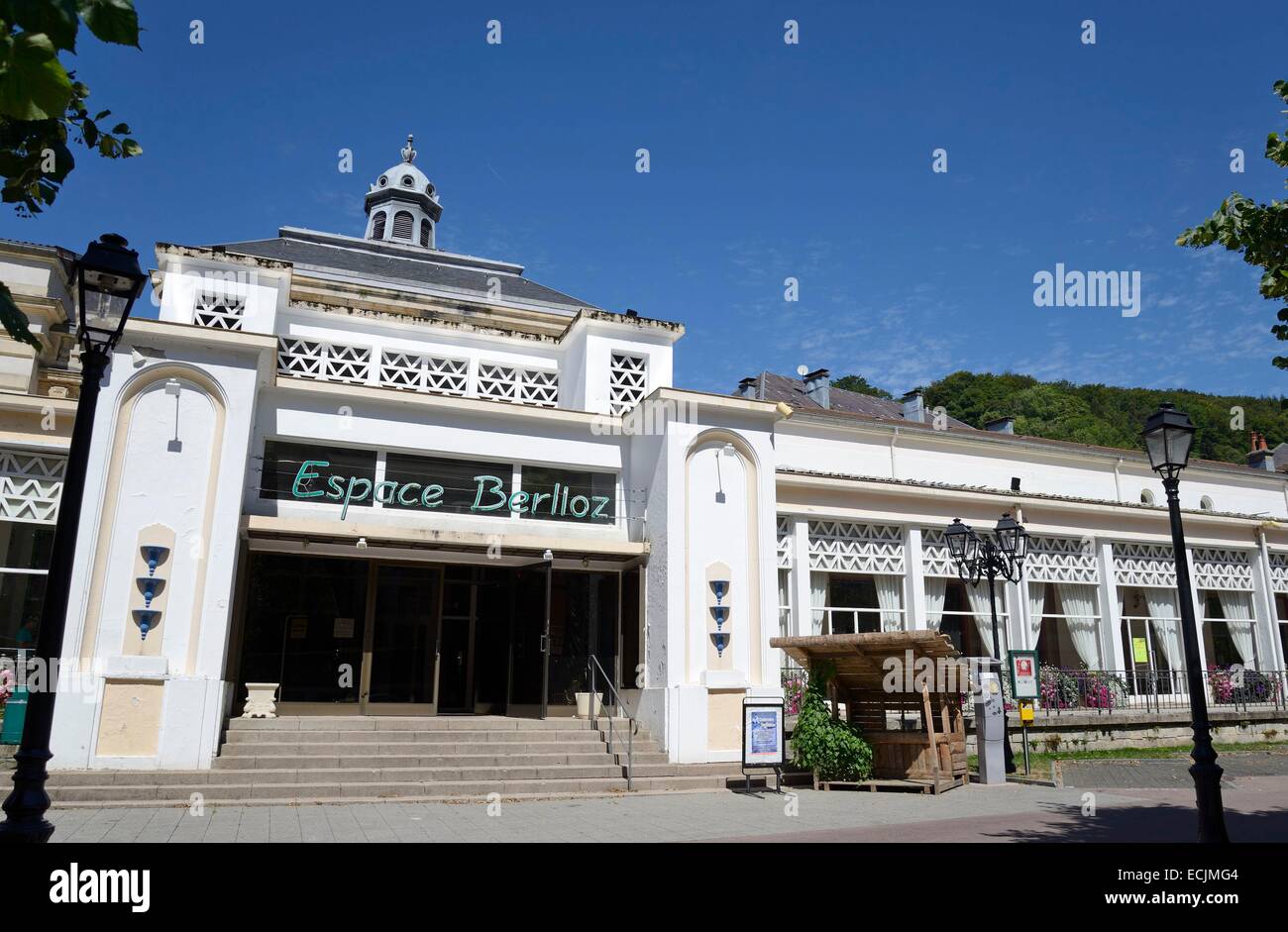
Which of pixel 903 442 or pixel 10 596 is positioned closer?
pixel 10 596

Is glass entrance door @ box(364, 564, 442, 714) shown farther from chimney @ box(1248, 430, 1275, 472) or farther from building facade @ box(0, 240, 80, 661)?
chimney @ box(1248, 430, 1275, 472)

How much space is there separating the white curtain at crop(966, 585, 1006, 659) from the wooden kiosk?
651 cm

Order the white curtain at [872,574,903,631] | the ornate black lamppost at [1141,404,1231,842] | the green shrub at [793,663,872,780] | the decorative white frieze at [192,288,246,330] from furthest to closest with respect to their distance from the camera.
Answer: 1. the white curtain at [872,574,903,631]
2. the decorative white frieze at [192,288,246,330]
3. the green shrub at [793,663,872,780]
4. the ornate black lamppost at [1141,404,1231,842]

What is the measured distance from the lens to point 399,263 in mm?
22922

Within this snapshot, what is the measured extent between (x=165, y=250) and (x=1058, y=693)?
65.7 ft

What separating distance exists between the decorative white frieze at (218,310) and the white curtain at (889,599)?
45.5 ft

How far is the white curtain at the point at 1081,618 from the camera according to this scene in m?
21.7

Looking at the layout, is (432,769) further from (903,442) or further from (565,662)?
Result: (903,442)

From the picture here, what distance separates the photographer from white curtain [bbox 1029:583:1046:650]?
69.0ft

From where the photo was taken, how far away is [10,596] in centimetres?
1410

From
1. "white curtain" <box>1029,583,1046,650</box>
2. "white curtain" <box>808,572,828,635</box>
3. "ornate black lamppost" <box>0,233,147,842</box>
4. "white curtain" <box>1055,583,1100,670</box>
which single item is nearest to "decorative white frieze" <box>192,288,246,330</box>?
"ornate black lamppost" <box>0,233,147,842</box>

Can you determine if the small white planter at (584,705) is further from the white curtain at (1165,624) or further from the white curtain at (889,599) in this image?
the white curtain at (1165,624)

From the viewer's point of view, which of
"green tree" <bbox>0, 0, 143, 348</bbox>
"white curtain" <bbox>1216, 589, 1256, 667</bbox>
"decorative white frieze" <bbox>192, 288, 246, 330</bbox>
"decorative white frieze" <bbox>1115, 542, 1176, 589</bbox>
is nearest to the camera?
"green tree" <bbox>0, 0, 143, 348</bbox>
